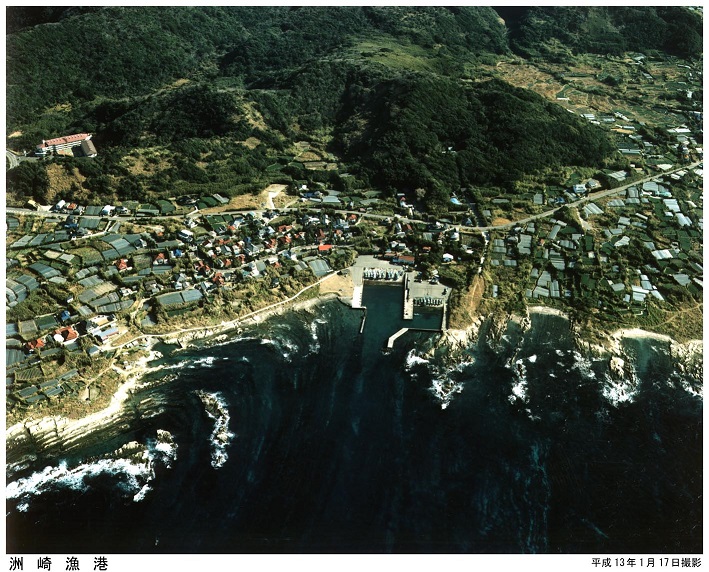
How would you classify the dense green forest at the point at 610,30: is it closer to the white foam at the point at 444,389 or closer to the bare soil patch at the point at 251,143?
the bare soil patch at the point at 251,143

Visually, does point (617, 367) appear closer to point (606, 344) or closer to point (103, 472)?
point (606, 344)

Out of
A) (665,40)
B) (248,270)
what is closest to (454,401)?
(248,270)

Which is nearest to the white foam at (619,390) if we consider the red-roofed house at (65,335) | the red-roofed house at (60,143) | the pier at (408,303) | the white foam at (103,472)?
the pier at (408,303)

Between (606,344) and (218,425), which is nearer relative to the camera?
(218,425)

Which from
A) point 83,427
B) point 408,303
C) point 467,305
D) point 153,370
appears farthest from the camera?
point 408,303

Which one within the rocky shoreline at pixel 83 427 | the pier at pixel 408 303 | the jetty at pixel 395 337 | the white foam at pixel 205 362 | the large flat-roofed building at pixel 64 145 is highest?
the large flat-roofed building at pixel 64 145

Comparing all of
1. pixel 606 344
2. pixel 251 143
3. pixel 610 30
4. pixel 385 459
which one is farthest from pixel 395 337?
pixel 610 30

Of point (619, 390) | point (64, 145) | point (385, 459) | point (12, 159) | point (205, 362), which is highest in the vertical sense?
point (64, 145)
